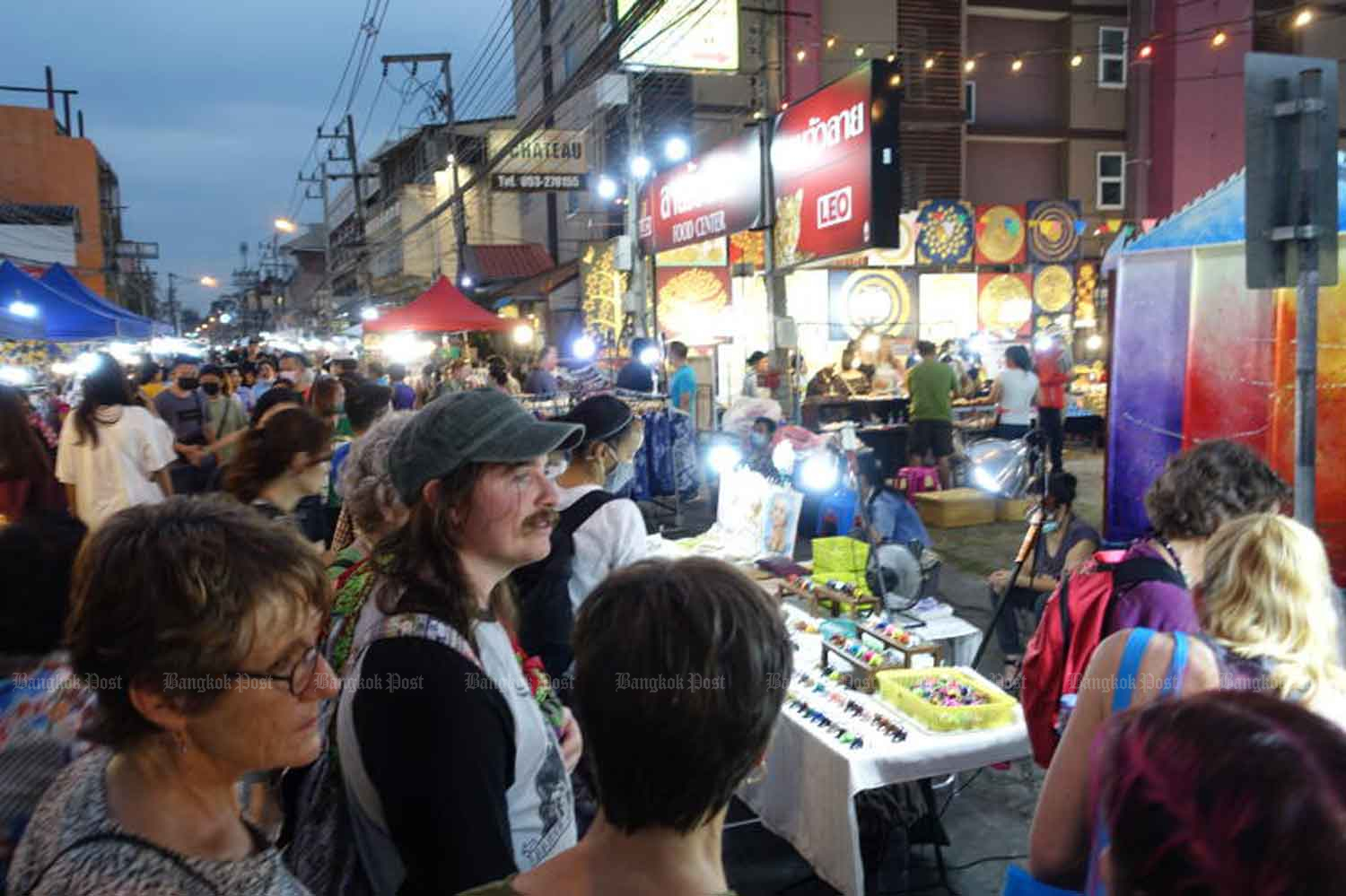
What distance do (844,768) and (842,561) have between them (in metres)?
1.87

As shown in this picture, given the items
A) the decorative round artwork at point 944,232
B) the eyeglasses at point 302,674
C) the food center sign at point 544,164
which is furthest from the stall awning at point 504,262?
the eyeglasses at point 302,674

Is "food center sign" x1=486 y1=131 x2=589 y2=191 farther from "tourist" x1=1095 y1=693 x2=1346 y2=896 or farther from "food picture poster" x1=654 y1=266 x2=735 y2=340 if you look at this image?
"tourist" x1=1095 y1=693 x2=1346 y2=896

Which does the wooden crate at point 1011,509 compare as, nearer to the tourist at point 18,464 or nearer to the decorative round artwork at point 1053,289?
the decorative round artwork at point 1053,289

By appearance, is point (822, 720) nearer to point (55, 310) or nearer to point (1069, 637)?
point (1069, 637)

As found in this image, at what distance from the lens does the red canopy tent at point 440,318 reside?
13742 mm

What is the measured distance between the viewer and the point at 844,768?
3.21 meters

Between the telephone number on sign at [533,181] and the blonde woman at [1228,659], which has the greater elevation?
the telephone number on sign at [533,181]

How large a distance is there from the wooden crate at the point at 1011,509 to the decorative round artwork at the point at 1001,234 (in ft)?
27.8

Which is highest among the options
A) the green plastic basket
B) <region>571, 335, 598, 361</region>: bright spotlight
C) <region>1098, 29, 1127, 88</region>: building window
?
<region>1098, 29, 1127, 88</region>: building window

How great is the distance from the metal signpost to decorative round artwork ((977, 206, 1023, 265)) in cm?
1441

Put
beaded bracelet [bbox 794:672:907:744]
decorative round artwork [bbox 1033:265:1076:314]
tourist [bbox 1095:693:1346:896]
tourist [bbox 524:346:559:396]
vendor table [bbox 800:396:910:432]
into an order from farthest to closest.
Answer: decorative round artwork [bbox 1033:265:1076:314], vendor table [bbox 800:396:910:432], tourist [bbox 524:346:559:396], beaded bracelet [bbox 794:672:907:744], tourist [bbox 1095:693:1346:896]

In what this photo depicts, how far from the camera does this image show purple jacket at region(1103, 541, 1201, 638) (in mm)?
2609

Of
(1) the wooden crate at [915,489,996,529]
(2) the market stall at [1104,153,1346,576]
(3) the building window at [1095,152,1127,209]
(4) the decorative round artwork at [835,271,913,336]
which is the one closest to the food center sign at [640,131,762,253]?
(2) the market stall at [1104,153,1346,576]

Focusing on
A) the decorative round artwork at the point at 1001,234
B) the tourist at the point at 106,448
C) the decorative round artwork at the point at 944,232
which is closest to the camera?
the tourist at the point at 106,448
